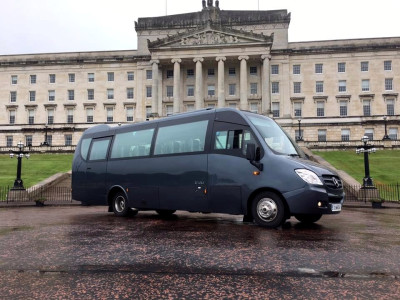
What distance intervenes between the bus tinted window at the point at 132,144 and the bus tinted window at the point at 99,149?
0.53 m

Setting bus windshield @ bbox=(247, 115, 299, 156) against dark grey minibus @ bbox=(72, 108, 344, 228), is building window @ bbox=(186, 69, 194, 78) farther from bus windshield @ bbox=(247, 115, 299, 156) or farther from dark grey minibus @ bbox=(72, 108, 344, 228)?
bus windshield @ bbox=(247, 115, 299, 156)

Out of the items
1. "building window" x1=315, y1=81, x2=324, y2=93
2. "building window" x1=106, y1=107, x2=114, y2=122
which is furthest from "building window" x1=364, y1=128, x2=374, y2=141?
"building window" x1=106, y1=107, x2=114, y2=122

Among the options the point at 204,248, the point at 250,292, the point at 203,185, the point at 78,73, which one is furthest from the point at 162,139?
the point at 78,73

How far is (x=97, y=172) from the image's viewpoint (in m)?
13.8

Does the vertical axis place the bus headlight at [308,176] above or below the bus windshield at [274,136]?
below

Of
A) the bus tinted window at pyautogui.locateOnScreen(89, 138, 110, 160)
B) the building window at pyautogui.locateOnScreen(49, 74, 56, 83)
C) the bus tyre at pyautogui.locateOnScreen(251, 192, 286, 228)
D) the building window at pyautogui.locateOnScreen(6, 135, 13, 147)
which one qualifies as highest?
the building window at pyautogui.locateOnScreen(49, 74, 56, 83)

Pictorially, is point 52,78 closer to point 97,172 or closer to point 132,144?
point 97,172

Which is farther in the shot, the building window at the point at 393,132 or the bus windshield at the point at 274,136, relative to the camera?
the building window at the point at 393,132

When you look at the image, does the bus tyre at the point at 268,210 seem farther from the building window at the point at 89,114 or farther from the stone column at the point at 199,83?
the building window at the point at 89,114

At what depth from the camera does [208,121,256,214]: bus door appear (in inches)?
371

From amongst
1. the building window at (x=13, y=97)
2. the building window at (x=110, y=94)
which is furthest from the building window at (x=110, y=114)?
the building window at (x=13, y=97)

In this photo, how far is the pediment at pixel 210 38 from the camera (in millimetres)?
57344

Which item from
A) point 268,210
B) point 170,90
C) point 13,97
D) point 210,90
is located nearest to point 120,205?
point 268,210

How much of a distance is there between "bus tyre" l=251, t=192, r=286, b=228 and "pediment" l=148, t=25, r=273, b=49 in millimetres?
52197
